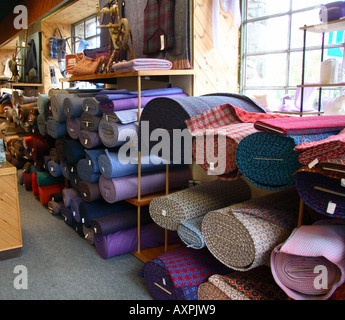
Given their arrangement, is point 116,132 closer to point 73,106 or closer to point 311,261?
point 73,106

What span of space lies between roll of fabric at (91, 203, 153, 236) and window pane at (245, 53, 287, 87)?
4.74 ft

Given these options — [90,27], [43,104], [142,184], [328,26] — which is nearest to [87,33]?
[90,27]

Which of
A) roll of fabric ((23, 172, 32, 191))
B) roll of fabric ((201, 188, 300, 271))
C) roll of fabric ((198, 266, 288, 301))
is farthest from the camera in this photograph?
roll of fabric ((23, 172, 32, 191))

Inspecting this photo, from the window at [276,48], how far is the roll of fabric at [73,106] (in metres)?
1.41

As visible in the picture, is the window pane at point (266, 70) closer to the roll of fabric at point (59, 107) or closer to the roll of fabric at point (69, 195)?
the roll of fabric at point (59, 107)

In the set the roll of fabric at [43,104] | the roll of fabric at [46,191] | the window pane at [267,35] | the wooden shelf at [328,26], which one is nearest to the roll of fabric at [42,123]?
the roll of fabric at [43,104]

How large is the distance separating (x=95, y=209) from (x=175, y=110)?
1348mm

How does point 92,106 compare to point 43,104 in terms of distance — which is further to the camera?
point 43,104

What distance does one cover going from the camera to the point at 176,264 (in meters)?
2.02

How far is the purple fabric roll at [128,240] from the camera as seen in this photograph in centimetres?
274

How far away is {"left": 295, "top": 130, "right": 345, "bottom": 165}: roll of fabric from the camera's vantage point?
3.97 feet

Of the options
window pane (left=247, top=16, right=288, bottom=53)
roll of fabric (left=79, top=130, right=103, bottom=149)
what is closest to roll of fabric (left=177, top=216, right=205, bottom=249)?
roll of fabric (left=79, top=130, right=103, bottom=149)

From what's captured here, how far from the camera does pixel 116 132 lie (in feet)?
8.46

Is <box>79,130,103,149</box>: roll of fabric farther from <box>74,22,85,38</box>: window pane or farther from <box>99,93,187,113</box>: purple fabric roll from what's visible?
<box>74,22,85,38</box>: window pane
